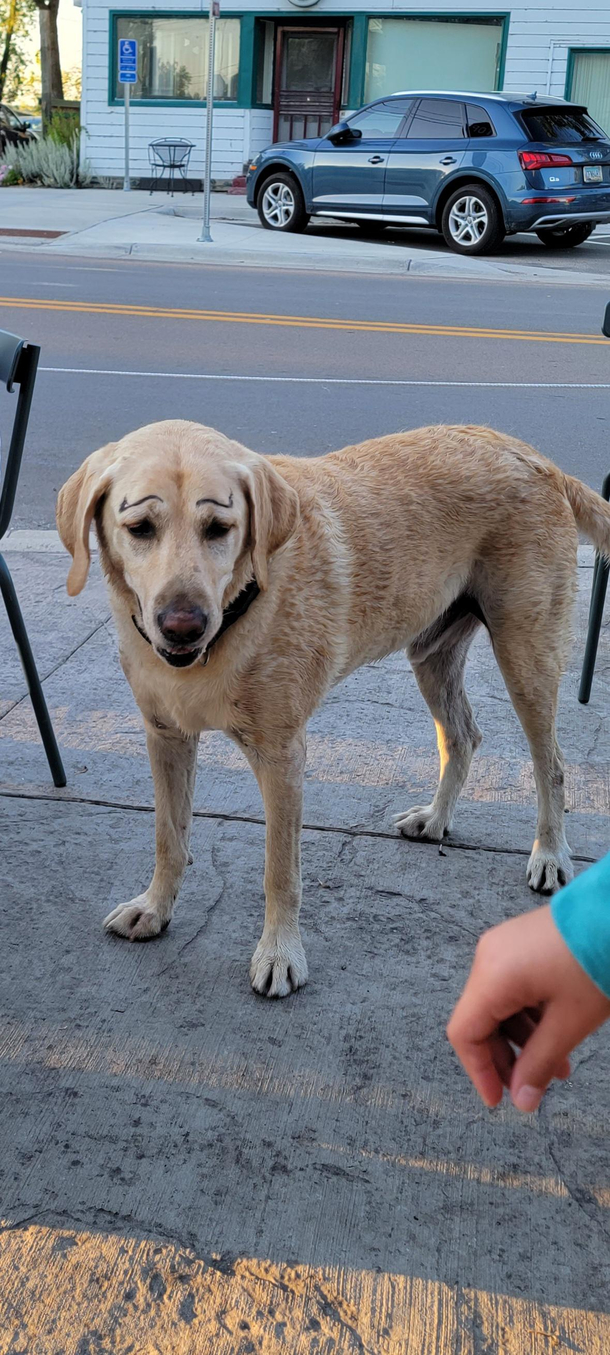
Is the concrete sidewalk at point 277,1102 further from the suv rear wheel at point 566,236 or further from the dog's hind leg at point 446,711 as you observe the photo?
the suv rear wheel at point 566,236

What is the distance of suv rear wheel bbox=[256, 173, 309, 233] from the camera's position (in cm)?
1925

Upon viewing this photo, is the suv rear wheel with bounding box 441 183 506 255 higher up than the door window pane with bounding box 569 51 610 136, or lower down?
lower down

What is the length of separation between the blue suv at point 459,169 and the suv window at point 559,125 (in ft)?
0.05

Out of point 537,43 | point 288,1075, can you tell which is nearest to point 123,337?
point 288,1075

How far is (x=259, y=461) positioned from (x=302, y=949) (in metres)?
1.21

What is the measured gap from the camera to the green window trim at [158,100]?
25641 mm

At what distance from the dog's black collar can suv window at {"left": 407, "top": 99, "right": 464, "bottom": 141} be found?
54.2 feet

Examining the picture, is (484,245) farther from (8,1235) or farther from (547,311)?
(8,1235)

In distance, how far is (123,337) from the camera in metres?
11.4

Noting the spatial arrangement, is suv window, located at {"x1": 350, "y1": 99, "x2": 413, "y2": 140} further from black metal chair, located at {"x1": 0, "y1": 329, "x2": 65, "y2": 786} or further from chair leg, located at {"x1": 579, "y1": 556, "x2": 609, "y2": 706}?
black metal chair, located at {"x1": 0, "y1": 329, "x2": 65, "y2": 786}

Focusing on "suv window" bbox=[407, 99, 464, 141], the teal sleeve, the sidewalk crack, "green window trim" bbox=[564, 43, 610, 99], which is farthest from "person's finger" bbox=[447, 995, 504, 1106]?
"green window trim" bbox=[564, 43, 610, 99]

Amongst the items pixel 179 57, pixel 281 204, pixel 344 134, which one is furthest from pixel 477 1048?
pixel 179 57

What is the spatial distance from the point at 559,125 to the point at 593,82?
30.1ft

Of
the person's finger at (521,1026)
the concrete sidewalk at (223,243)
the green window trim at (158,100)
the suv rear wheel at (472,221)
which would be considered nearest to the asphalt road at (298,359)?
the concrete sidewalk at (223,243)
